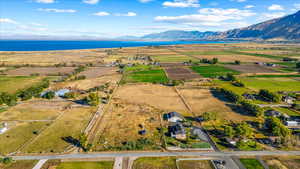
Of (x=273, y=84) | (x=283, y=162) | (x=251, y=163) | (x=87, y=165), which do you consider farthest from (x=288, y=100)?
(x=87, y=165)

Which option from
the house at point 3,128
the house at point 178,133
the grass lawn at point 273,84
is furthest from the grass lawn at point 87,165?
the grass lawn at point 273,84

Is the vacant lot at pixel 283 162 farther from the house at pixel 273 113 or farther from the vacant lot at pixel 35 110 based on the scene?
the vacant lot at pixel 35 110

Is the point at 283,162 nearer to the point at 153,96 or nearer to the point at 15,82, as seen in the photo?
the point at 153,96

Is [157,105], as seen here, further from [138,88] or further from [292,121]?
[292,121]

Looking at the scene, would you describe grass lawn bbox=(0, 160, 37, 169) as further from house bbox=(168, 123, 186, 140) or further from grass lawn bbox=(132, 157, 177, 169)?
house bbox=(168, 123, 186, 140)

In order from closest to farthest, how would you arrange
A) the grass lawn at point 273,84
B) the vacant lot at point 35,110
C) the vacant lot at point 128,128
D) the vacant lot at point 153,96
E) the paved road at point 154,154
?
the paved road at point 154,154 < the vacant lot at point 128,128 < the vacant lot at point 35,110 < the vacant lot at point 153,96 < the grass lawn at point 273,84

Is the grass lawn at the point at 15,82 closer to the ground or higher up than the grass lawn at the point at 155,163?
higher up
